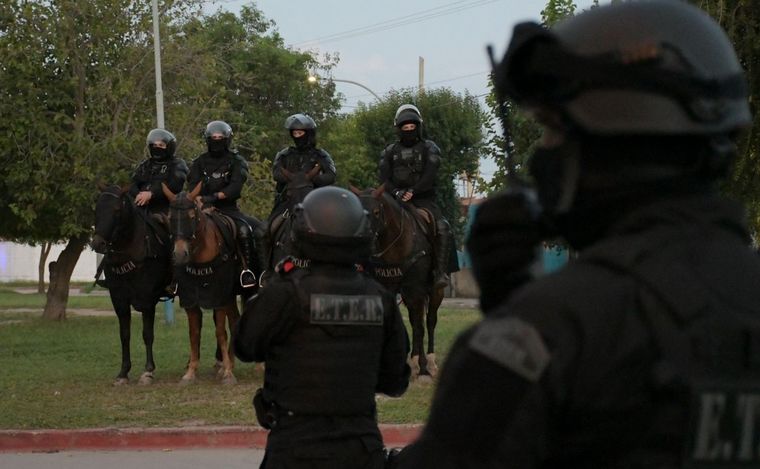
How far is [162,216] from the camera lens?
16.5 m

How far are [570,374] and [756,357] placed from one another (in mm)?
301

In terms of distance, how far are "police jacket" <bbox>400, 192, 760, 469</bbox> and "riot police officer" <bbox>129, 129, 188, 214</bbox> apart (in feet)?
47.7

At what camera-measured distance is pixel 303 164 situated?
1582cm

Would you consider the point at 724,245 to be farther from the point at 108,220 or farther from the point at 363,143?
the point at 363,143

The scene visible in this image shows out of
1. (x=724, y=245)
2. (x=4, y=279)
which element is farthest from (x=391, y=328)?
(x=4, y=279)

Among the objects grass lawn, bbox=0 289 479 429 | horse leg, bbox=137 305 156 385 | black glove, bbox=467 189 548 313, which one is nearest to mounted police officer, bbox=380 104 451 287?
grass lawn, bbox=0 289 479 429

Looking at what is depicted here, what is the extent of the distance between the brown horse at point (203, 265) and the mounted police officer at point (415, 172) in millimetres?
1949

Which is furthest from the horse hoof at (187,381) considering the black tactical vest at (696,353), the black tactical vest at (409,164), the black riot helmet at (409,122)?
the black tactical vest at (696,353)

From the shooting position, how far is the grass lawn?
12.9 m

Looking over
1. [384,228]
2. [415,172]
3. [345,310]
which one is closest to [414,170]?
[415,172]

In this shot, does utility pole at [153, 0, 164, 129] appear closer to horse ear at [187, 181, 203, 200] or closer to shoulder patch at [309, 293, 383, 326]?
horse ear at [187, 181, 203, 200]

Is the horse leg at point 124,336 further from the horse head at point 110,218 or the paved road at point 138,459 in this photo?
the paved road at point 138,459

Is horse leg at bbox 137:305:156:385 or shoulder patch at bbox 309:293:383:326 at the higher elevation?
shoulder patch at bbox 309:293:383:326

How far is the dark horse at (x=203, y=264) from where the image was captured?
602 inches
